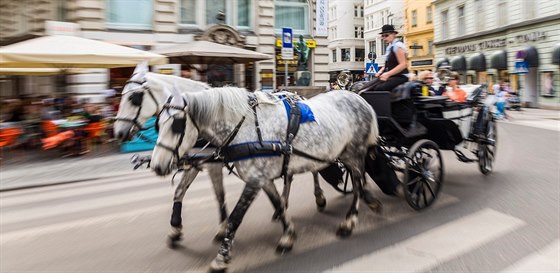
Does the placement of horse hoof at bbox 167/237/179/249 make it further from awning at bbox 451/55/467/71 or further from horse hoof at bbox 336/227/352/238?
awning at bbox 451/55/467/71

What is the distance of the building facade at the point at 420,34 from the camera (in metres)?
45.2

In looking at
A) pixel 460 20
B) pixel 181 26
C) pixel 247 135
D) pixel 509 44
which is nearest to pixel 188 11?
pixel 181 26

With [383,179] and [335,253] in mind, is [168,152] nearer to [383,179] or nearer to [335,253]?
[335,253]

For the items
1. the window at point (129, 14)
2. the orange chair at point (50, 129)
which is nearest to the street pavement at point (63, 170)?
the orange chair at point (50, 129)

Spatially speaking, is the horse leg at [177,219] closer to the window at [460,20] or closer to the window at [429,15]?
the window at [460,20]

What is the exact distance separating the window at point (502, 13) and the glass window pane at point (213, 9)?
20864mm

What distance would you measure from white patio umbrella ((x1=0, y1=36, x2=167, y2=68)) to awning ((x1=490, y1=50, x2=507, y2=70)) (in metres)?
24.9

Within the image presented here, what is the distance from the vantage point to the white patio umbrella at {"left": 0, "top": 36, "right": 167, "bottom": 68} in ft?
30.8

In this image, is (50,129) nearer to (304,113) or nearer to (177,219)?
(177,219)

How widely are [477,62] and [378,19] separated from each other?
32353mm

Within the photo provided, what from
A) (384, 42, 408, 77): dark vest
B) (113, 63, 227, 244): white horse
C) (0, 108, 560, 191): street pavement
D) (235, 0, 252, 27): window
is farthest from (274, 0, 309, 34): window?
(113, 63, 227, 244): white horse

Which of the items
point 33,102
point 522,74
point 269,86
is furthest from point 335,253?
point 522,74

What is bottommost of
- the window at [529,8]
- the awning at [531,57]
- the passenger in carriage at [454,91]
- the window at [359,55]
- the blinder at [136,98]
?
the blinder at [136,98]

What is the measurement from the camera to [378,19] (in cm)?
6206
